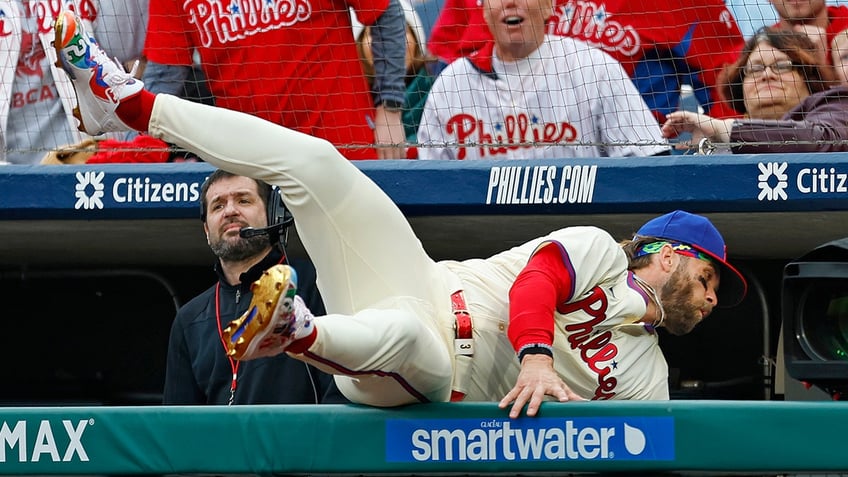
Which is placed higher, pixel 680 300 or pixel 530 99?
pixel 530 99

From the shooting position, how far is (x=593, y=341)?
129 inches

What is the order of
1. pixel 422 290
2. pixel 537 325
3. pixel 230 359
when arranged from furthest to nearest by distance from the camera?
pixel 230 359
pixel 422 290
pixel 537 325

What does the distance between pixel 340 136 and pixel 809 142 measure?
5.09ft

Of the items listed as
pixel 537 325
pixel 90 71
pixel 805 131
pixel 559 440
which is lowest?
pixel 559 440

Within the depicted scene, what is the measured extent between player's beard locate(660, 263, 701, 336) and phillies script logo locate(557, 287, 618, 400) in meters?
0.23

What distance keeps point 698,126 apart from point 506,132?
0.66 m

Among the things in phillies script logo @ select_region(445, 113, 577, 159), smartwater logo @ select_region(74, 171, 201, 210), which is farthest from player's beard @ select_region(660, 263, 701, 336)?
smartwater logo @ select_region(74, 171, 201, 210)

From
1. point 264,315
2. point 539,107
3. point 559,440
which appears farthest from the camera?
point 539,107

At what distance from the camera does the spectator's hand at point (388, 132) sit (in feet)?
15.1

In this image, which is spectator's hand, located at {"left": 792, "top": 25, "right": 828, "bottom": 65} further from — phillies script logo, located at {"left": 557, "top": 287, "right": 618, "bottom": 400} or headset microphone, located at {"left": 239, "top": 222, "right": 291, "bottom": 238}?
headset microphone, located at {"left": 239, "top": 222, "right": 291, "bottom": 238}

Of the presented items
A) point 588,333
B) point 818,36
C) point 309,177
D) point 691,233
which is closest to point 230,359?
point 309,177

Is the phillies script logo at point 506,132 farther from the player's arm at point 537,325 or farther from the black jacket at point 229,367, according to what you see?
the player's arm at point 537,325

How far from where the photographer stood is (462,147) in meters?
4.36

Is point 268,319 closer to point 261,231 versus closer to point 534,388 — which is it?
point 534,388
